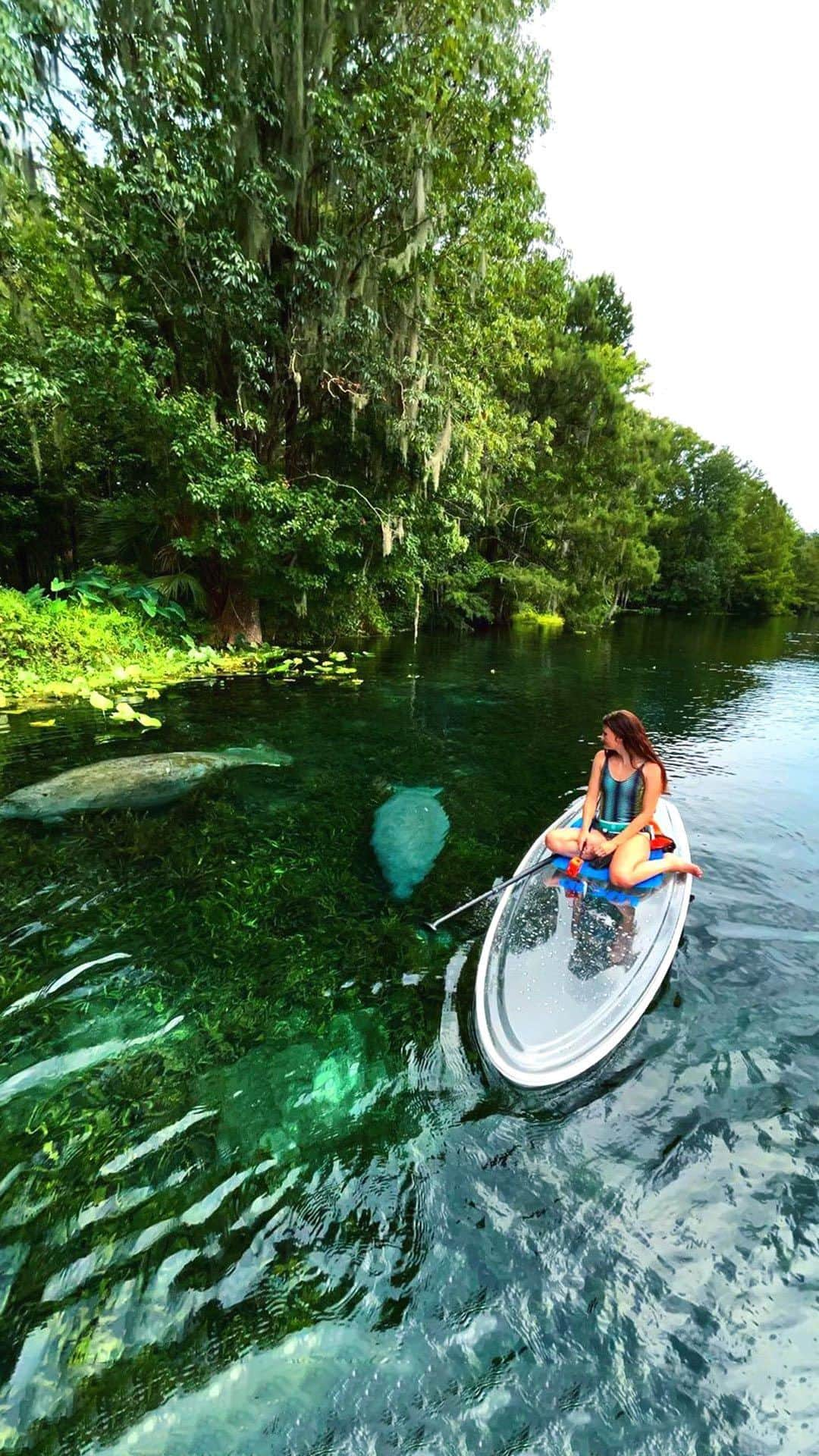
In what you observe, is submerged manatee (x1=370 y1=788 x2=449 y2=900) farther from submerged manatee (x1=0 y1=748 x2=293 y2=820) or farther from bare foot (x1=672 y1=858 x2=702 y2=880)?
submerged manatee (x1=0 y1=748 x2=293 y2=820)

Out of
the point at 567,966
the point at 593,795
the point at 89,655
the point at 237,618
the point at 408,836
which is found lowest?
the point at 408,836

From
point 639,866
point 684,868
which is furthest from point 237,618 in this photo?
point 684,868

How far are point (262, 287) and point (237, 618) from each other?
5697mm

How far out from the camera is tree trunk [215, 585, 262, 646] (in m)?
12.1

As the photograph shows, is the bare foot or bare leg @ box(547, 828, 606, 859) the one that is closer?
the bare foot

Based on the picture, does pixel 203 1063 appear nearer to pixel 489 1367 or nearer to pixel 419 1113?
pixel 419 1113

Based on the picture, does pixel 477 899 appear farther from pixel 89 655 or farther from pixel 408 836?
pixel 89 655

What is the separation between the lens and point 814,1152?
2.42 meters

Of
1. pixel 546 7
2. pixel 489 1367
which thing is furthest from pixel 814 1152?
pixel 546 7

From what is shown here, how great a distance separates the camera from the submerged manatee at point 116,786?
201 inches

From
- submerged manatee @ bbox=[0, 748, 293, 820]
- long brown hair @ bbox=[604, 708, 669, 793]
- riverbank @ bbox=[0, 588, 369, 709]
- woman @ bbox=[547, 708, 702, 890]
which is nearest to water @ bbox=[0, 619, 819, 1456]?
submerged manatee @ bbox=[0, 748, 293, 820]

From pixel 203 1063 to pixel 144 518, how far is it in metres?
11.2

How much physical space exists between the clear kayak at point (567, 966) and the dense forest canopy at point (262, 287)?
8691mm

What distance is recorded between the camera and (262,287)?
924 centimetres
